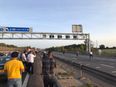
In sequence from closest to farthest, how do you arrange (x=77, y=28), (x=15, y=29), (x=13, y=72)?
(x=13, y=72) < (x=15, y=29) < (x=77, y=28)

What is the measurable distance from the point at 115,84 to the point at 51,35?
3348 inches

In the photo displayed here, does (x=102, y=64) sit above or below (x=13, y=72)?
below

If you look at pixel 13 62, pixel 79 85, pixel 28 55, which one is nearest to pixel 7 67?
pixel 13 62

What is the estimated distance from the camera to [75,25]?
303 feet

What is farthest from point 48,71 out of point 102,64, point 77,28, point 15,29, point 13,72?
point 77,28

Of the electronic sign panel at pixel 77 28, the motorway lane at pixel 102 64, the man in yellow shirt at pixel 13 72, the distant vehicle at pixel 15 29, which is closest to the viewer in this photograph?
the man in yellow shirt at pixel 13 72

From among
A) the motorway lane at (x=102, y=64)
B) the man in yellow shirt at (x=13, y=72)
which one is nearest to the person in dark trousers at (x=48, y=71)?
the man in yellow shirt at (x=13, y=72)

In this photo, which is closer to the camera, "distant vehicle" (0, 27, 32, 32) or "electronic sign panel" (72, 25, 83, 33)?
"distant vehicle" (0, 27, 32, 32)

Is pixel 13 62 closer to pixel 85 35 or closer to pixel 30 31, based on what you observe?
pixel 30 31

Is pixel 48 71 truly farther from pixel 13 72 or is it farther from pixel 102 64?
pixel 102 64

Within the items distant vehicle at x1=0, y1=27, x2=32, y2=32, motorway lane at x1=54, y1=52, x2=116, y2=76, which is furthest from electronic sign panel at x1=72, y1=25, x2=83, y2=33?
motorway lane at x1=54, y1=52, x2=116, y2=76

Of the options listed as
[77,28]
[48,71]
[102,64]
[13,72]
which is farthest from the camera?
[77,28]

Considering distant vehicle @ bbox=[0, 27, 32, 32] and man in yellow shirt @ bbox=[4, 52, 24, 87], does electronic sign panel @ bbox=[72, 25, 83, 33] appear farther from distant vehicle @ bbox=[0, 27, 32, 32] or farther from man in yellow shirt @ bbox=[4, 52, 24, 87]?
man in yellow shirt @ bbox=[4, 52, 24, 87]

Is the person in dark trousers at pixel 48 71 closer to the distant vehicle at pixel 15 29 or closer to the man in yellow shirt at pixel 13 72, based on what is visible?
the man in yellow shirt at pixel 13 72
